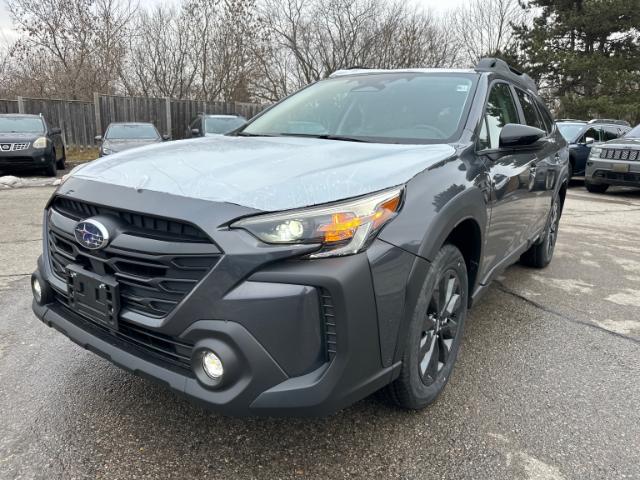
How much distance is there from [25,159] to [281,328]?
11.4 meters

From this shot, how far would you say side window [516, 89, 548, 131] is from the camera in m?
3.92

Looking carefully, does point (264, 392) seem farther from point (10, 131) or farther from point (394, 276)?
point (10, 131)

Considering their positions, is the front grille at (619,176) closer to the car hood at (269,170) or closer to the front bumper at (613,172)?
the front bumper at (613,172)

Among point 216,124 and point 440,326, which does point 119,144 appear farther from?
point 440,326

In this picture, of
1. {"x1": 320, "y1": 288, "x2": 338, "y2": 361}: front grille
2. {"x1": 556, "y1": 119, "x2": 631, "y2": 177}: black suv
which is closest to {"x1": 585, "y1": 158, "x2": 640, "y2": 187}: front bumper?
{"x1": 556, "y1": 119, "x2": 631, "y2": 177}: black suv

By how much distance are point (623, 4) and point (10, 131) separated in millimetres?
27039

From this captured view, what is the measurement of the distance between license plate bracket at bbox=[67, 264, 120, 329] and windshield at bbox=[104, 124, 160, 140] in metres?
10.8

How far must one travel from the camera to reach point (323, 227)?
5.72 feet

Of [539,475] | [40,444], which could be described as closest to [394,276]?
[539,475]

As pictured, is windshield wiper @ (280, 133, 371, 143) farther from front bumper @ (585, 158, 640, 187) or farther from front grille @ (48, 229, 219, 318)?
front bumper @ (585, 158, 640, 187)

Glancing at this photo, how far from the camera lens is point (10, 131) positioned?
11.4 metres

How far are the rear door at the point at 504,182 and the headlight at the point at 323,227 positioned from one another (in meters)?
1.25

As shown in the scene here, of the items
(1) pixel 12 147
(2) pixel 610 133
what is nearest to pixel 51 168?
(1) pixel 12 147

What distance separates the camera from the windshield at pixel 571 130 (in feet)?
42.1
